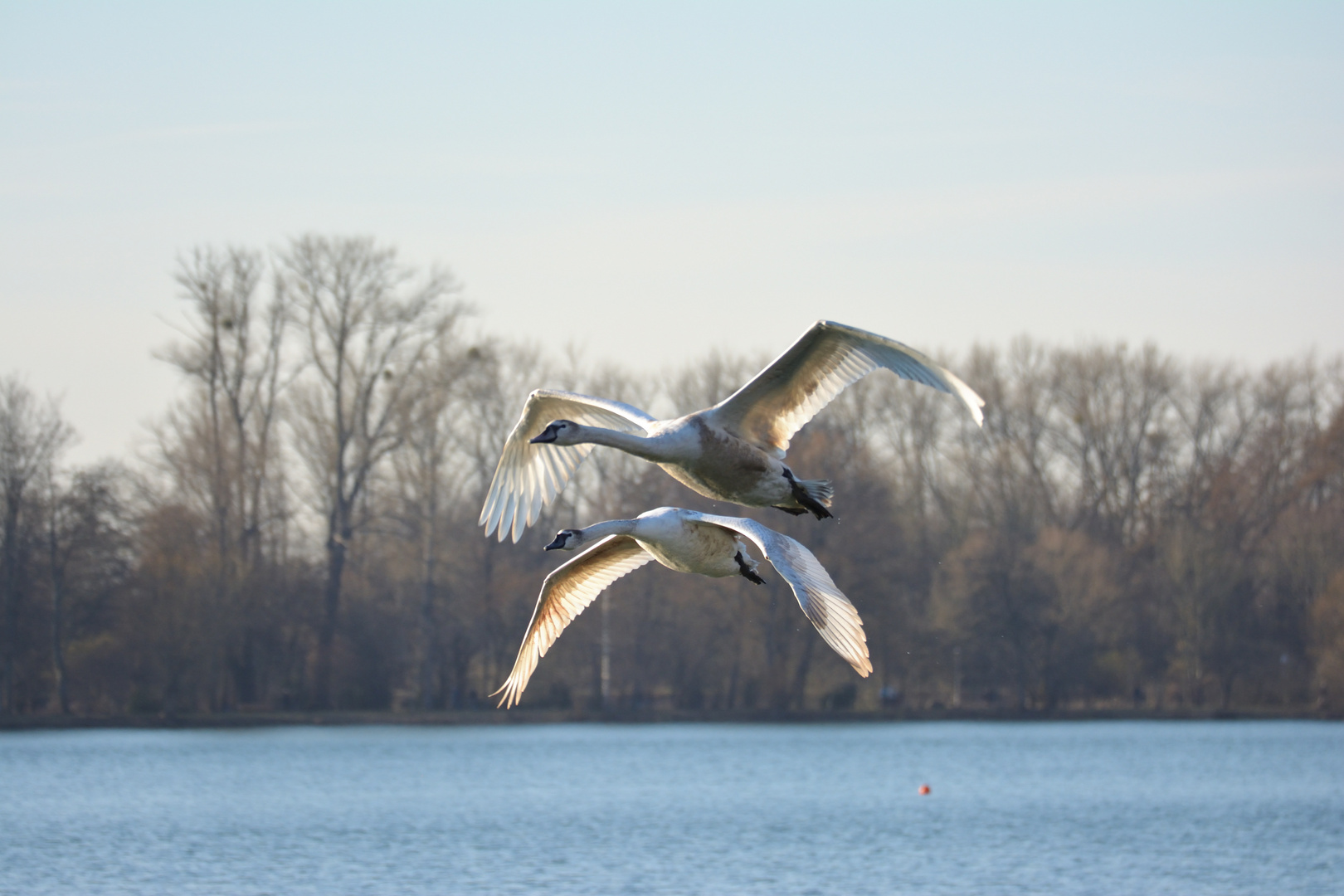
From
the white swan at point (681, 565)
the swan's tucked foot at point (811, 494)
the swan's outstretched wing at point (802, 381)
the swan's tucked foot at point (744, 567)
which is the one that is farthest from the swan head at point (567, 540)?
the swan's tucked foot at point (811, 494)

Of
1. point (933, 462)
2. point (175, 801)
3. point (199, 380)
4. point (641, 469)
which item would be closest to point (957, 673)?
point (933, 462)

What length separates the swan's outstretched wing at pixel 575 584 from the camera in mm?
14430

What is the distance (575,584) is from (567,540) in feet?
4.60

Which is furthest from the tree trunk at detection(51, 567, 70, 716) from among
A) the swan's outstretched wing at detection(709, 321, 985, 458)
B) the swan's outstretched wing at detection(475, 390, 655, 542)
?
the swan's outstretched wing at detection(709, 321, 985, 458)

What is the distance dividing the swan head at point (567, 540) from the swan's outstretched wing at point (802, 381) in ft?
4.41

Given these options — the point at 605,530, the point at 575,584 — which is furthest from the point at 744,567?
the point at 575,584

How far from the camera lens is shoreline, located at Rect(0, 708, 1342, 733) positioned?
2007 inches

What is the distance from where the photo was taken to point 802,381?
13.7 metres

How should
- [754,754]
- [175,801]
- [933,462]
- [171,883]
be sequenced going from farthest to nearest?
[933,462], [754,754], [175,801], [171,883]

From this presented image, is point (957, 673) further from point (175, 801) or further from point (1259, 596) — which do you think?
point (175, 801)

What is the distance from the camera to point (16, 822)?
34.3 meters

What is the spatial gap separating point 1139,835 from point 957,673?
27.8 m

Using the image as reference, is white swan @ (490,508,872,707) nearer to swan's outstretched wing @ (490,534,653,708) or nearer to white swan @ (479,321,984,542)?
swan's outstretched wing @ (490,534,653,708)

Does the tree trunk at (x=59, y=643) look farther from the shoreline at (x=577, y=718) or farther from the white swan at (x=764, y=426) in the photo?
the white swan at (x=764, y=426)
